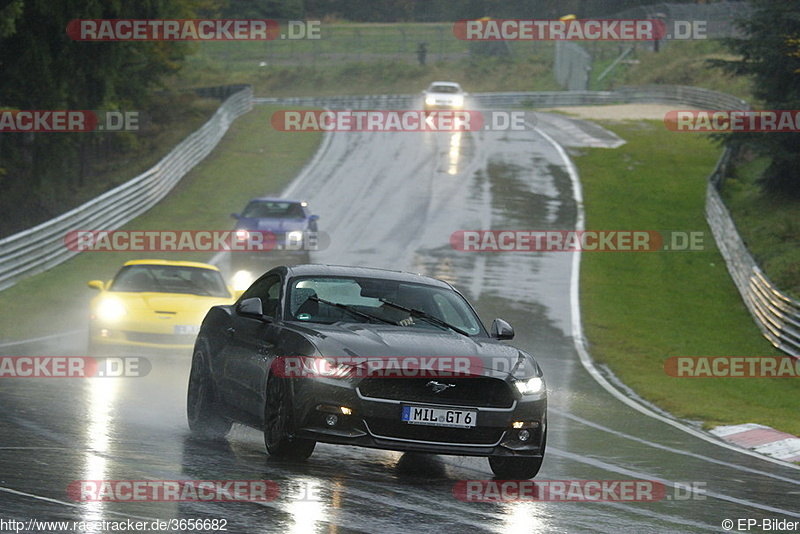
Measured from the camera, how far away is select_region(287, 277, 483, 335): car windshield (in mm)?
9703

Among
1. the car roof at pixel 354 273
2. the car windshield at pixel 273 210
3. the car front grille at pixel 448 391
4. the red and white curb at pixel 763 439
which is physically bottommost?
the red and white curb at pixel 763 439

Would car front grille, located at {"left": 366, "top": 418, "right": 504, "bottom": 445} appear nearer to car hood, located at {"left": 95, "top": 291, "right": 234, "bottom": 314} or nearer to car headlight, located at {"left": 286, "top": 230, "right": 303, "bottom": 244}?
car hood, located at {"left": 95, "top": 291, "right": 234, "bottom": 314}

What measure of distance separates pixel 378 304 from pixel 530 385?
1.48m

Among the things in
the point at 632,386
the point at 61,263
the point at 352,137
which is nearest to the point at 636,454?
the point at 632,386

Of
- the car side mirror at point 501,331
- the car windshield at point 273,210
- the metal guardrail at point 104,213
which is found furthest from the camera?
the car windshield at point 273,210

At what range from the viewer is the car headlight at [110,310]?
614 inches

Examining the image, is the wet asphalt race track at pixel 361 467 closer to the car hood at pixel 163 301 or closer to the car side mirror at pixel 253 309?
the car hood at pixel 163 301

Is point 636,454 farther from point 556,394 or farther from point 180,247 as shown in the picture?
point 180,247

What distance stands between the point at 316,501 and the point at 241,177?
37.4m

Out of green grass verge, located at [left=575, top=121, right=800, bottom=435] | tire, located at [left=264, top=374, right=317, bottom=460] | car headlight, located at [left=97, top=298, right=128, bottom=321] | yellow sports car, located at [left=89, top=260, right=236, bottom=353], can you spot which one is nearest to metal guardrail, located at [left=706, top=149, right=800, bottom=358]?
green grass verge, located at [left=575, top=121, right=800, bottom=435]

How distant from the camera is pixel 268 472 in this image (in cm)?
848

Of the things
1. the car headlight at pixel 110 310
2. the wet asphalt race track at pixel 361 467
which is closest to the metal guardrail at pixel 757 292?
the wet asphalt race track at pixel 361 467

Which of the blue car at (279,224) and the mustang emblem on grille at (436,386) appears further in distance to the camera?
the blue car at (279,224)

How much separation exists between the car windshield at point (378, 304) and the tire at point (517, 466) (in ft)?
3.76
